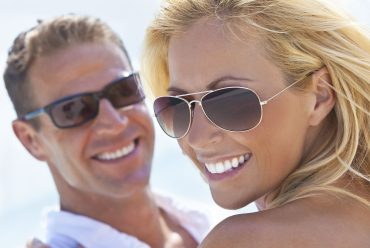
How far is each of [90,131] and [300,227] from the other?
1.60m

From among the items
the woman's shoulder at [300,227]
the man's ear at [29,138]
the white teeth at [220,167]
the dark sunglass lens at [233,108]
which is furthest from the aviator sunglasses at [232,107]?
the man's ear at [29,138]

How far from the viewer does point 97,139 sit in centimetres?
292

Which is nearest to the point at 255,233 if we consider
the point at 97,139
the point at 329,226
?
the point at 329,226

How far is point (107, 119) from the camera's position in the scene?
2861mm

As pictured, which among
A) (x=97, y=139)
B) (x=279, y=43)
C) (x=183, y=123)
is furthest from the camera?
(x=97, y=139)

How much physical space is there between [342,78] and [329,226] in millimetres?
379

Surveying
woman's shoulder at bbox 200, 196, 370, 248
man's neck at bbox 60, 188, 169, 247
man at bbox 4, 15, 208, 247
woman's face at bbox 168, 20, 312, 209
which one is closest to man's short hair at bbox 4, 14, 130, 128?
man at bbox 4, 15, 208, 247

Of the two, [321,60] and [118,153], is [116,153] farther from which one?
[321,60]

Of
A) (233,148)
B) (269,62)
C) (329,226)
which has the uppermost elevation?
(269,62)

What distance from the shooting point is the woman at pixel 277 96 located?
1.61 m

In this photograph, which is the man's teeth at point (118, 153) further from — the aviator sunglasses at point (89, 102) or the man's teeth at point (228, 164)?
the man's teeth at point (228, 164)

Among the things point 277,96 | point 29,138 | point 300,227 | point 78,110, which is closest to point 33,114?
point 29,138

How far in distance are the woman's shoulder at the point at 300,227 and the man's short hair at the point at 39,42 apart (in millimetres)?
1691

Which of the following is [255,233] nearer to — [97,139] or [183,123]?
[183,123]
